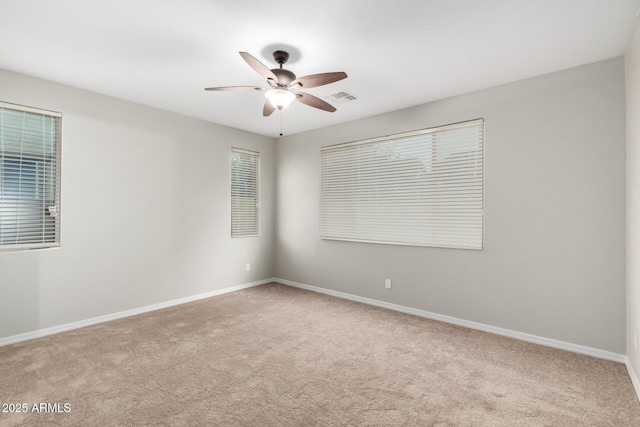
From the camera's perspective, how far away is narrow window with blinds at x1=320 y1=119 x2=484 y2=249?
3.60 metres

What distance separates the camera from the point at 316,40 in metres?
2.52

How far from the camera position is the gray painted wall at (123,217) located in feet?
10.7

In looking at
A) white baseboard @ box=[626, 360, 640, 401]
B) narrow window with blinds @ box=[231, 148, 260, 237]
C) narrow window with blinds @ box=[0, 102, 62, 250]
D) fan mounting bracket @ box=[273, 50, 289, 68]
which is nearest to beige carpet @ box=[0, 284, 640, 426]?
white baseboard @ box=[626, 360, 640, 401]

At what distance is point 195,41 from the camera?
8.30 feet

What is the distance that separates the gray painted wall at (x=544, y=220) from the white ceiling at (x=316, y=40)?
10.5 inches

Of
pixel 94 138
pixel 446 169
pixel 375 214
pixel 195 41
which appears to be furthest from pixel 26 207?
pixel 446 169

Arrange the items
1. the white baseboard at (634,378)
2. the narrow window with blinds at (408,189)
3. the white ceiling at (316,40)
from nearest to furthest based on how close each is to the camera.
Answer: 1. the white ceiling at (316,40)
2. the white baseboard at (634,378)
3. the narrow window with blinds at (408,189)

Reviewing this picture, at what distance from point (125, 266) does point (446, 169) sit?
4.07 metres

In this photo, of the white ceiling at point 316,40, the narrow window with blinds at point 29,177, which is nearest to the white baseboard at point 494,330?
the white ceiling at point 316,40

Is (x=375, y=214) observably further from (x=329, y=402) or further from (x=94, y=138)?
(x=94, y=138)

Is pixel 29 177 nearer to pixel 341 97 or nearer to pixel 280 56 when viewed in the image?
pixel 280 56

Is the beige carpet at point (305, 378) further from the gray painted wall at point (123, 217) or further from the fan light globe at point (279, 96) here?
the fan light globe at point (279, 96)

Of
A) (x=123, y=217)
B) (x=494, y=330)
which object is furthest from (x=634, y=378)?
(x=123, y=217)

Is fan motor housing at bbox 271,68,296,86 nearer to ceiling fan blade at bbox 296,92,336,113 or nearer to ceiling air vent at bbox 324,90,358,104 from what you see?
ceiling fan blade at bbox 296,92,336,113
